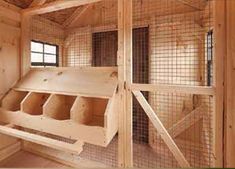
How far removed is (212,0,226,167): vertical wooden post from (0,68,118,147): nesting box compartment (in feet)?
2.79

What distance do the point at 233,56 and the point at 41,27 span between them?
2.81 meters

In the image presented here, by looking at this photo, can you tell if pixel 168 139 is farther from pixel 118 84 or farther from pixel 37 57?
pixel 37 57

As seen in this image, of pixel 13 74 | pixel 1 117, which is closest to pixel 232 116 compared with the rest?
pixel 1 117

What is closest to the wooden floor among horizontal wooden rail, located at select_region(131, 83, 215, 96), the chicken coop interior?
the chicken coop interior

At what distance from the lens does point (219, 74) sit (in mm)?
1474

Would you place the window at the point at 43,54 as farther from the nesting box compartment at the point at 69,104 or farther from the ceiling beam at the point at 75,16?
the nesting box compartment at the point at 69,104

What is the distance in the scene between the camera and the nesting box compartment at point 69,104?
173 centimetres

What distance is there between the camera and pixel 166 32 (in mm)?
2750

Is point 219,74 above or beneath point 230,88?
above

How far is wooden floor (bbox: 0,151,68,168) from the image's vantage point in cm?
238

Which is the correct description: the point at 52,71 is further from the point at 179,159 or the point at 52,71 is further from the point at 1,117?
the point at 179,159

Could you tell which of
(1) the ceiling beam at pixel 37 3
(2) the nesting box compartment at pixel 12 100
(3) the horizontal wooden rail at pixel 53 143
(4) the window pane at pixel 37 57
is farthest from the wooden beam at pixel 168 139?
(4) the window pane at pixel 37 57

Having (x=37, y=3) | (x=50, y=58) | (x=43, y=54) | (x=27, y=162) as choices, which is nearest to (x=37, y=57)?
(x=43, y=54)

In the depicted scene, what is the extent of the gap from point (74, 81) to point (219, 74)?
1385 millimetres
